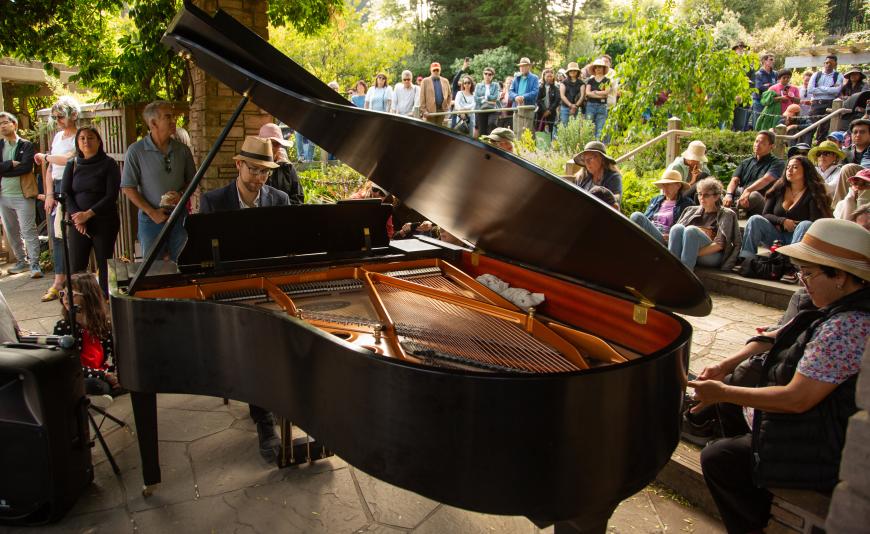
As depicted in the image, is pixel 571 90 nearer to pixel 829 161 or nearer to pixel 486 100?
pixel 486 100

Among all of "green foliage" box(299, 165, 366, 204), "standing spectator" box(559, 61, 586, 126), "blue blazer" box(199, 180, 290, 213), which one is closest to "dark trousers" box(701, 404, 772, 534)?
"blue blazer" box(199, 180, 290, 213)

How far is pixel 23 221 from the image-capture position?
8.02m

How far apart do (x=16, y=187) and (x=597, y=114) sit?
8.96m

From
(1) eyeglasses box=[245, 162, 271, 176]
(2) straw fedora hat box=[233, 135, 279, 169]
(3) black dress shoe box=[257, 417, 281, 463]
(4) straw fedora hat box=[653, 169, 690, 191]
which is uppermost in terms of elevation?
(2) straw fedora hat box=[233, 135, 279, 169]

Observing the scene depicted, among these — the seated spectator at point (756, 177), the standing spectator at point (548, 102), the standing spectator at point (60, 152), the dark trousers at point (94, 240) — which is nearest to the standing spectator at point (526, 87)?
the standing spectator at point (548, 102)

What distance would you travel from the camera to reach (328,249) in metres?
3.81

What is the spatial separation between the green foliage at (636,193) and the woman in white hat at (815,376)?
18.0ft

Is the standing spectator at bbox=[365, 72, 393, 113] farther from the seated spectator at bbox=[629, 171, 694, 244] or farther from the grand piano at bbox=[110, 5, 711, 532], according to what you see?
the grand piano at bbox=[110, 5, 711, 532]

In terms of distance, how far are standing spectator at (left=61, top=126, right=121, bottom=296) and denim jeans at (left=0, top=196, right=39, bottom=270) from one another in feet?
8.73

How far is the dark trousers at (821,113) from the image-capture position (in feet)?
31.4

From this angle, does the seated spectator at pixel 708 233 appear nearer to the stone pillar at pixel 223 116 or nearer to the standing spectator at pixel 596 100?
the stone pillar at pixel 223 116

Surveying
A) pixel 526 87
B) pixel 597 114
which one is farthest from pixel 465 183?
pixel 526 87

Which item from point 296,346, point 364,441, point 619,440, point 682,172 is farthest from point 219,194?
point 682,172

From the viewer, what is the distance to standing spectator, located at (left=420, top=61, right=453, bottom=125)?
12.8m
